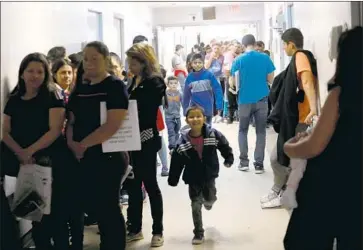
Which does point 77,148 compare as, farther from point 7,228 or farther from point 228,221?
A: point 228,221

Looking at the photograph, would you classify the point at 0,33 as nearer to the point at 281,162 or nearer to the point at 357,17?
the point at 357,17

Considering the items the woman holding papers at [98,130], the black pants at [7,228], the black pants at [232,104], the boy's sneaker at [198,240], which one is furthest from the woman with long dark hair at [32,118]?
the black pants at [232,104]

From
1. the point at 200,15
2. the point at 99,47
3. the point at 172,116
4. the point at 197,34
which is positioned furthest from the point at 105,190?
the point at 197,34

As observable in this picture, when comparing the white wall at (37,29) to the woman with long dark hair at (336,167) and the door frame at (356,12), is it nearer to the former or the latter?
the woman with long dark hair at (336,167)

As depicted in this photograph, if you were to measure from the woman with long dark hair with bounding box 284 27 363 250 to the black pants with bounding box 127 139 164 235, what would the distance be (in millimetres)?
1180

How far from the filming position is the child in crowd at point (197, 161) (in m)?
3.45

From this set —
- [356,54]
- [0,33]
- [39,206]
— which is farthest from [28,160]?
[356,54]

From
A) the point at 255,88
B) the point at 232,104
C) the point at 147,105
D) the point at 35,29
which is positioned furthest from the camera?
the point at 232,104

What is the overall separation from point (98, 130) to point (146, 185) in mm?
706

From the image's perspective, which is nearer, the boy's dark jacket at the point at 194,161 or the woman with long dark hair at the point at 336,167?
the woman with long dark hair at the point at 336,167

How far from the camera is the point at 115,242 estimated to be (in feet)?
9.45

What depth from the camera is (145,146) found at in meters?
3.23

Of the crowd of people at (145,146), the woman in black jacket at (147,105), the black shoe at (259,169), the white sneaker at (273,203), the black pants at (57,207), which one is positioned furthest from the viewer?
the black shoe at (259,169)

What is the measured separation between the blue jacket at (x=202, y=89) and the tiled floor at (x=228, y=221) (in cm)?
98
